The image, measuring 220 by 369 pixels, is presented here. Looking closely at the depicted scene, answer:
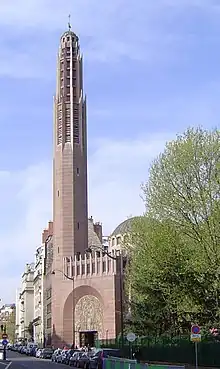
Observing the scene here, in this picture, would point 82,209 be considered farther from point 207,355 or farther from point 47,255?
point 207,355

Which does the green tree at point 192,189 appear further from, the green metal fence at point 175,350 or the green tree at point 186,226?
the green metal fence at point 175,350

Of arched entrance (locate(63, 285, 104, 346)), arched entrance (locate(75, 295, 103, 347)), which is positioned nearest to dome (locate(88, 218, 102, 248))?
arched entrance (locate(63, 285, 104, 346))

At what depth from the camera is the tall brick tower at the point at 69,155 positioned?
334 feet

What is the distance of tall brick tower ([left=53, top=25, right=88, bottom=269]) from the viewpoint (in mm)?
101688

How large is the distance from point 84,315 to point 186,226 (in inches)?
2554

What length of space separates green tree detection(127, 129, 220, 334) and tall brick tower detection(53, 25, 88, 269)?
61.4 metres

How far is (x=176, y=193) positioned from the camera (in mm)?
37812

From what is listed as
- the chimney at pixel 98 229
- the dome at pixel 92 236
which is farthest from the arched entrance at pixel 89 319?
the chimney at pixel 98 229

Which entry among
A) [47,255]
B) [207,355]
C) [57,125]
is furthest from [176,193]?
[47,255]

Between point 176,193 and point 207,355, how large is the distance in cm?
953

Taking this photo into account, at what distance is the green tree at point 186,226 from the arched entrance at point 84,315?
58.6 m

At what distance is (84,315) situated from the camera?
9900 cm

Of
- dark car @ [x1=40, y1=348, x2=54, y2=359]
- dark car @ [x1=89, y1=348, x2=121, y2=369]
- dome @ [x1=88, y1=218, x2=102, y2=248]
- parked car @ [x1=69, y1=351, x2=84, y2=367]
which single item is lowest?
dark car @ [x1=40, y1=348, x2=54, y2=359]

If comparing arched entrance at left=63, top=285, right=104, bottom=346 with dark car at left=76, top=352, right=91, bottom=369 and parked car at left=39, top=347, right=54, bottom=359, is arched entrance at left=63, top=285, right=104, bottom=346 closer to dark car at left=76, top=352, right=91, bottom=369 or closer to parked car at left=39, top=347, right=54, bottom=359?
parked car at left=39, top=347, right=54, bottom=359
